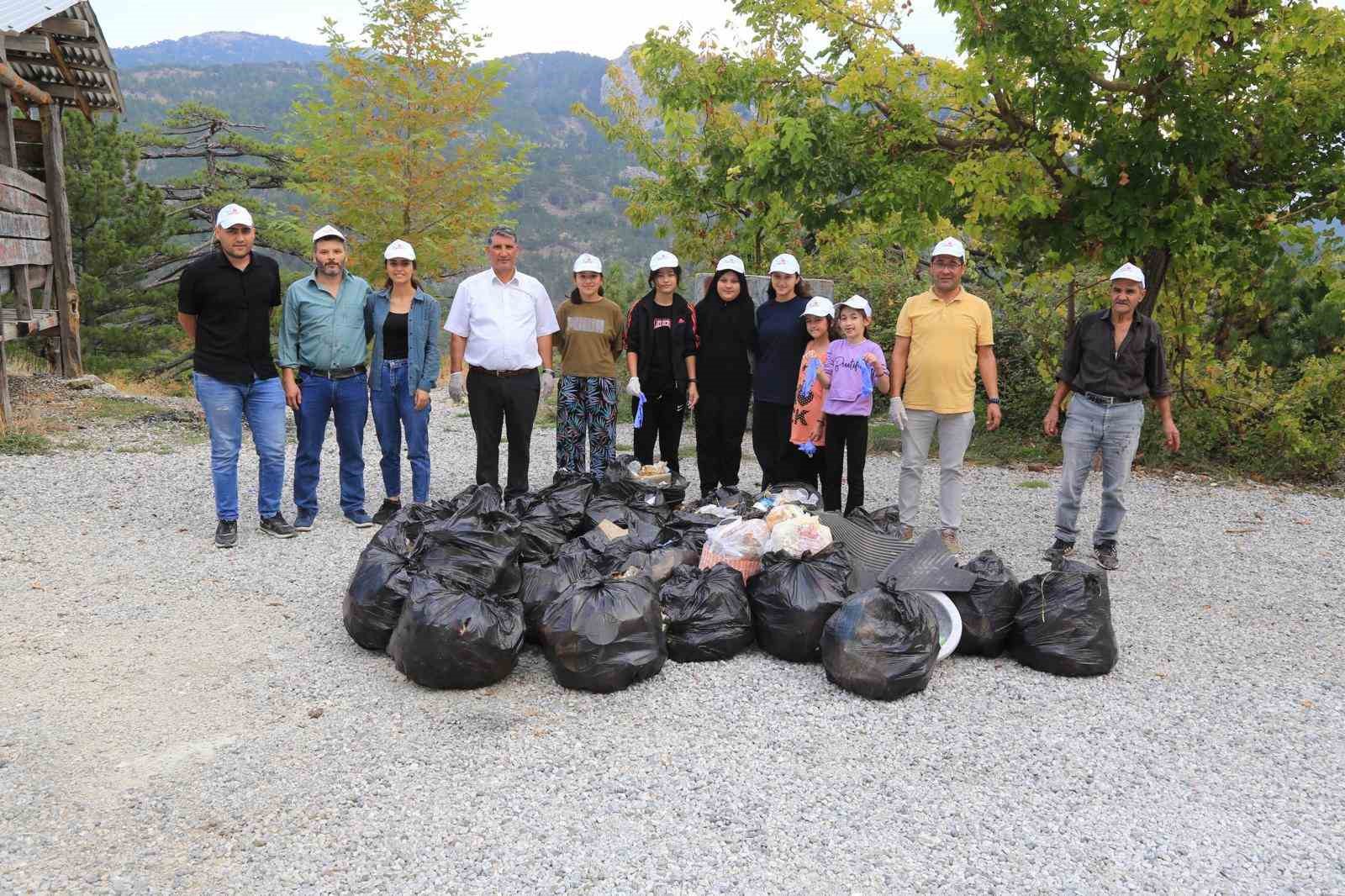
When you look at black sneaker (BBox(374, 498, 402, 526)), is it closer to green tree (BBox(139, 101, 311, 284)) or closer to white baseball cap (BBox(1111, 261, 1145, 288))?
white baseball cap (BBox(1111, 261, 1145, 288))

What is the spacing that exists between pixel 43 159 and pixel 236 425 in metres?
9.19

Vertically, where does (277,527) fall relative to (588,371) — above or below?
below

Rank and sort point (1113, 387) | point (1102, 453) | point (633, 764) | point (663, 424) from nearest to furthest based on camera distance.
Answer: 1. point (633, 764)
2. point (1113, 387)
3. point (1102, 453)
4. point (663, 424)

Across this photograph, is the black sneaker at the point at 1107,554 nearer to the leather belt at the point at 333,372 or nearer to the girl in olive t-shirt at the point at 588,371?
the girl in olive t-shirt at the point at 588,371

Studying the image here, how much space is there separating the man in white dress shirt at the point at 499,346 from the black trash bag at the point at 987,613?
305 cm

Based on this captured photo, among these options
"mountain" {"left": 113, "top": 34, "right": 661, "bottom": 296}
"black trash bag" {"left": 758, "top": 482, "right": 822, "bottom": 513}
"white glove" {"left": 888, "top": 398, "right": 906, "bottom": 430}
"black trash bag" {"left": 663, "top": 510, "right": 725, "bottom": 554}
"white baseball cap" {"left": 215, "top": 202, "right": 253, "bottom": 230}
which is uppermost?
"mountain" {"left": 113, "top": 34, "right": 661, "bottom": 296}

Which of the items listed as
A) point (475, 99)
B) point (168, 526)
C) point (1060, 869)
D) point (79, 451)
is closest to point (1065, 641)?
point (1060, 869)

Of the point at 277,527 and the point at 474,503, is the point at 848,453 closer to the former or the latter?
the point at 474,503

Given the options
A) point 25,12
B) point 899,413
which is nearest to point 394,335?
point 899,413

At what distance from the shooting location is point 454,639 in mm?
3664

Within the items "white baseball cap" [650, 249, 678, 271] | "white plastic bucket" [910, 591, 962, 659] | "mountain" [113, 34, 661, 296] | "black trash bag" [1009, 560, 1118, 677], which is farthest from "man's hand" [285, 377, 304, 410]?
"mountain" [113, 34, 661, 296]

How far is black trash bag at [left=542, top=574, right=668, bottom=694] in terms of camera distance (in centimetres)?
371

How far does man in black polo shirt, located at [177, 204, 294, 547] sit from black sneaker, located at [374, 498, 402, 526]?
0.74 meters

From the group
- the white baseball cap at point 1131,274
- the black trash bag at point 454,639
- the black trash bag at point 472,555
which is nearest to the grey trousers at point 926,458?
the white baseball cap at point 1131,274
